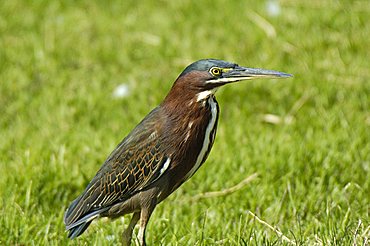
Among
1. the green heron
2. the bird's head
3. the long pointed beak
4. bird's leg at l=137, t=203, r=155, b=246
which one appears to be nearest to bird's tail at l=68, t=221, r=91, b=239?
the green heron

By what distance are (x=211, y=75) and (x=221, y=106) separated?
281 cm

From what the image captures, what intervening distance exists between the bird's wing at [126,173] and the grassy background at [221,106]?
224 millimetres

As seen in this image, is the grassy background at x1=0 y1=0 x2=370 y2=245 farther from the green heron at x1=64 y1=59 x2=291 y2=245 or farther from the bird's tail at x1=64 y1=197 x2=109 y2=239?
the green heron at x1=64 y1=59 x2=291 y2=245

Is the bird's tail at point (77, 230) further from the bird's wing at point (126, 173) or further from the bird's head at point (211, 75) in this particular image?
the bird's head at point (211, 75)

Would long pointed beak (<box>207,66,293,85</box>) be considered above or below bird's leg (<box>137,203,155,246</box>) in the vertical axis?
above

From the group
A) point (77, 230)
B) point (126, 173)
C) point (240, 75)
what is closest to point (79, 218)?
point (77, 230)

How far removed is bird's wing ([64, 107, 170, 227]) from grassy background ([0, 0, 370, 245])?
8.8 inches

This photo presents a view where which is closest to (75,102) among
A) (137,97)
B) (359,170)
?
(137,97)

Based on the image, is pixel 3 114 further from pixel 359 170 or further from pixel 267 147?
pixel 359 170

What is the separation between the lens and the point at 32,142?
6496mm

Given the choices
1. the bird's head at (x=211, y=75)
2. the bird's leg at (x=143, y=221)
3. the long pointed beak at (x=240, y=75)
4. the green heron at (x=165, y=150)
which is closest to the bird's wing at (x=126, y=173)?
the green heron at (x=165, y=150)

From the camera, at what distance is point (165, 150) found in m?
4.43

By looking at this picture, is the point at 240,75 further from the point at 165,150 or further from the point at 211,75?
the point at 165,150

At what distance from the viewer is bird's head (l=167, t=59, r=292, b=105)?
4.34 meters
